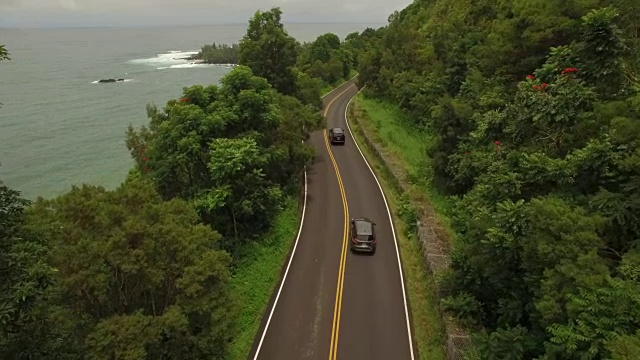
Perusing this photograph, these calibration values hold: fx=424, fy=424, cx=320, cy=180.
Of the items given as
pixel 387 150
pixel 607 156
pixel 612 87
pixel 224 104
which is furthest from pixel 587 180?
pixel 387 150

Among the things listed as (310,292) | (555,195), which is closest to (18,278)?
(310,292)

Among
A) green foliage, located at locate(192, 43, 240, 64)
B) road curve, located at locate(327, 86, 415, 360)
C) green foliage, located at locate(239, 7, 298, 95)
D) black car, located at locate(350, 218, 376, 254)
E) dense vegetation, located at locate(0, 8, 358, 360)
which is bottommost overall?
road curve, located at locate(327, 86, 415, 360)

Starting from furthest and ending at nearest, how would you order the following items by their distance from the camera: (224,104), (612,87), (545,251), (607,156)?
(224,104)
(612,87)
(607,156)
(545,251)

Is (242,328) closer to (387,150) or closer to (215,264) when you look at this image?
(215,264)

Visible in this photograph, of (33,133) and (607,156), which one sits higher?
(607,156)

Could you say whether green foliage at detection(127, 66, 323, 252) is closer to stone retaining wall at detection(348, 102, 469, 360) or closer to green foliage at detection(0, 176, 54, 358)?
stone retaining wall at detection(348, 102, 469, 360)

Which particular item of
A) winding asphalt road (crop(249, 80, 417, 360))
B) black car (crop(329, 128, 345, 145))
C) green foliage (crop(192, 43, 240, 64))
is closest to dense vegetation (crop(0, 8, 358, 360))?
winding asphalt road (crop(249, 80, 417, 360))

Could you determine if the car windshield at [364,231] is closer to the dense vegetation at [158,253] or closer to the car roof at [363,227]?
the car roof at [363,227]
